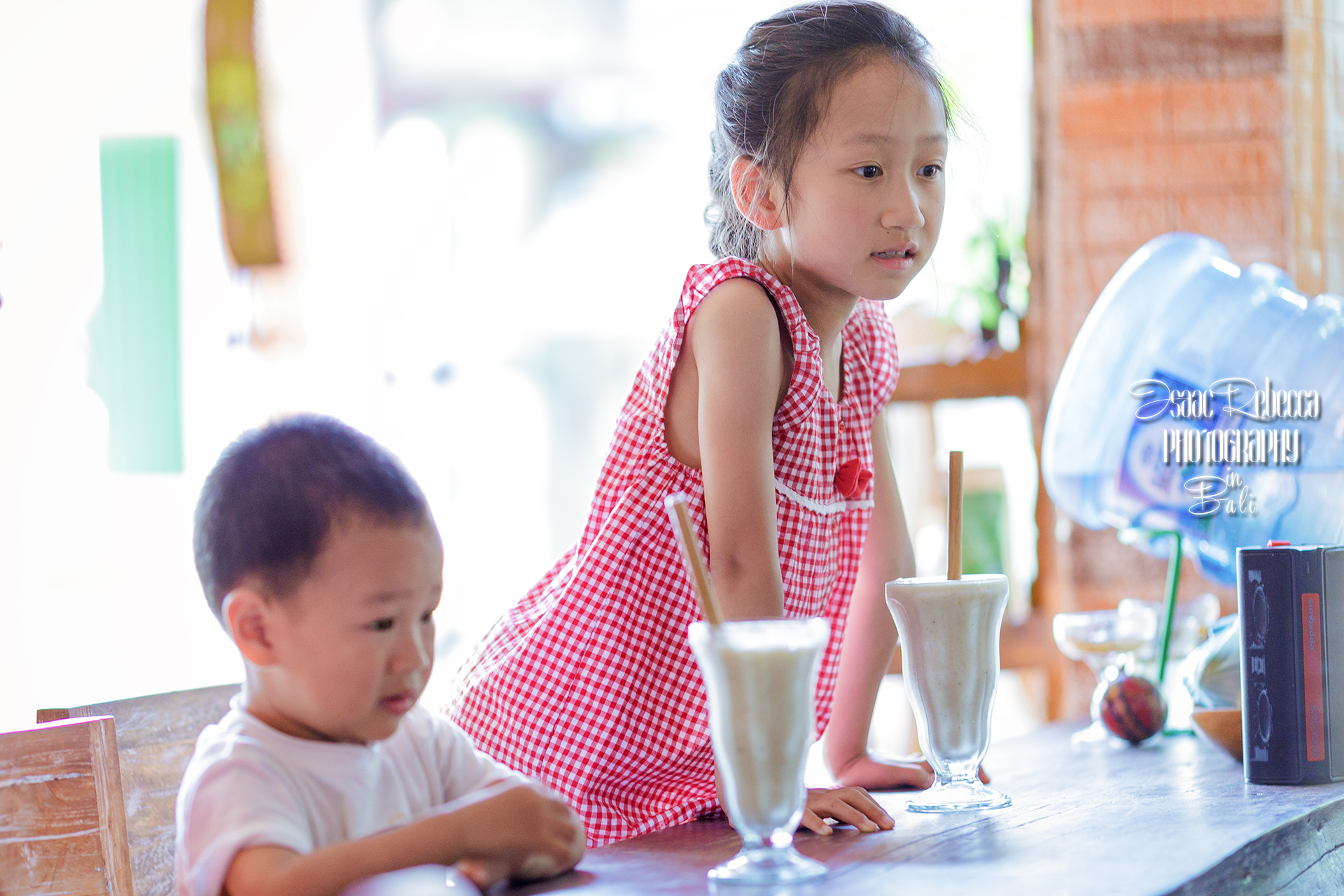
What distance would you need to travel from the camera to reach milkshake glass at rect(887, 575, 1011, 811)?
937mm

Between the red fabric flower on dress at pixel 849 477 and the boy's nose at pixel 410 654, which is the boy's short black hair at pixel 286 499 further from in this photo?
the red fabric flower on dress at pixel 849 477

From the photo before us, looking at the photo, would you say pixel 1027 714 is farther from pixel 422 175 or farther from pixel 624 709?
pixel 422 175

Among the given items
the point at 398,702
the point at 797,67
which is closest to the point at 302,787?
the point at 398,702

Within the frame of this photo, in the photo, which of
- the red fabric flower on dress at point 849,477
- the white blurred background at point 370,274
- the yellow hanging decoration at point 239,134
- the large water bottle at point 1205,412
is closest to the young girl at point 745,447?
the red fabric flower on dress at point 849,477

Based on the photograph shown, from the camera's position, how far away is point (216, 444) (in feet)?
10.4

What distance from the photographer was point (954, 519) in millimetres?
946

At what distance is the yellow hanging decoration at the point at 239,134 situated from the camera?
319cm

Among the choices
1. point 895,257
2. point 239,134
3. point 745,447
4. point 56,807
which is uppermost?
point 239,134

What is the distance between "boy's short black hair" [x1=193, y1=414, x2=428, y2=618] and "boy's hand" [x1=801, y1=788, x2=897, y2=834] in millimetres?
373

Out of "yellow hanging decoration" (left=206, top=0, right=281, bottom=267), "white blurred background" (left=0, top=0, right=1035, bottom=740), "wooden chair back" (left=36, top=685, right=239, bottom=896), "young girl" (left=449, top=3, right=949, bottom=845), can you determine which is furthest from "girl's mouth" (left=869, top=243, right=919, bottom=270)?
"yellow hanging decoration" (left=206, top=0, right=281, bottom=267)

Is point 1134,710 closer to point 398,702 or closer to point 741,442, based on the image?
point 741,442

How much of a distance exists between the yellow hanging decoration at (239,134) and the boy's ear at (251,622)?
2.74 meters

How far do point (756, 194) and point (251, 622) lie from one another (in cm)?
61

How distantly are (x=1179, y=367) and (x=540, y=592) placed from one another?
2.79ft
